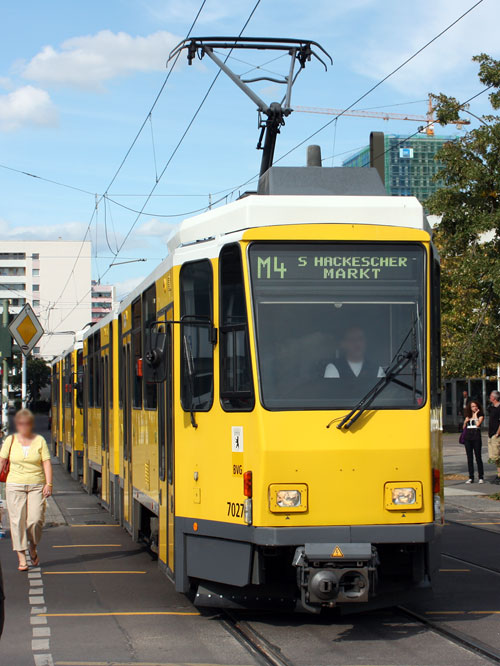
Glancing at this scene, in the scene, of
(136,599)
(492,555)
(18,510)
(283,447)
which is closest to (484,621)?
(283,447)

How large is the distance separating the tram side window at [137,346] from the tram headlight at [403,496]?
13.6 feet

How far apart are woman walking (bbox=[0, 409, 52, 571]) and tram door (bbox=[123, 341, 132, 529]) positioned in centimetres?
124

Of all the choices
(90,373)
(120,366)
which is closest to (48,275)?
(90,373)

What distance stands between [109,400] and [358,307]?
27.7 feet

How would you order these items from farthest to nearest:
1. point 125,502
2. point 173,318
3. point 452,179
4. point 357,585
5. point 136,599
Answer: point 452,179 → point 125,502 → point 136,599 → point 173,318 → point 357,585

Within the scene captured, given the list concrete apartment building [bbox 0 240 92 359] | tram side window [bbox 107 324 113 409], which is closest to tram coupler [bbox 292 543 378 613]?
tram side window [bbox 107 324 113 409]

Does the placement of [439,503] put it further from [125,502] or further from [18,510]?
[125,502]

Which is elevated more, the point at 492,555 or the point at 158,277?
the point at 158,277

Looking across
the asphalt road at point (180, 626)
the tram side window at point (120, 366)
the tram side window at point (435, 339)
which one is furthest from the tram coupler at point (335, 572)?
the tram side window at point (120, 366)

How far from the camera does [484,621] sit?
7.90 m

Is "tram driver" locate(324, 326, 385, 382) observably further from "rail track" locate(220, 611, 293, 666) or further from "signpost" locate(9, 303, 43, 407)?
"signpost" locate(9, 303, 43, 407)

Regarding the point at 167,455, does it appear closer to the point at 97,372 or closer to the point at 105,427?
the point at 105,427

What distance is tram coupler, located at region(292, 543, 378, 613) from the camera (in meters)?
6.89

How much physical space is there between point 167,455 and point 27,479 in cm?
303
